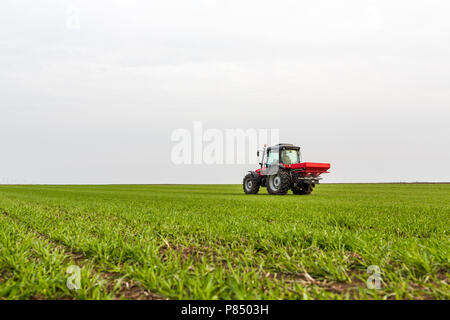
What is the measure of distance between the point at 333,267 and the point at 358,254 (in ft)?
3.08

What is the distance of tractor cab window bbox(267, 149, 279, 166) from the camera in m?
20.1

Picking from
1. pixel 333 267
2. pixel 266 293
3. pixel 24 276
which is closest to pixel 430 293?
pixel 333 267

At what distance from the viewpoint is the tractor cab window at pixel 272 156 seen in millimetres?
20081

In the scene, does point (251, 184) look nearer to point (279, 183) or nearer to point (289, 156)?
point (279, 183)

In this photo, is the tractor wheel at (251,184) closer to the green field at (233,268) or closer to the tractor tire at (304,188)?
the tractor tire at (304,188)

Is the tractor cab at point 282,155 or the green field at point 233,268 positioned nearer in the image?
the green field at point 233,268

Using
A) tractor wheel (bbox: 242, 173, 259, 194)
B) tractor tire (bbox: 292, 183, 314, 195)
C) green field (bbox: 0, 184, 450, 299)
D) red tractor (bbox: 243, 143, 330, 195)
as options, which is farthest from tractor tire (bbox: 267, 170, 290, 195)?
green field (bbox: 0, 184, 450, 299)

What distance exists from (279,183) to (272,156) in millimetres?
1993

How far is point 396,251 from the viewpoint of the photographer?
3.80 metres

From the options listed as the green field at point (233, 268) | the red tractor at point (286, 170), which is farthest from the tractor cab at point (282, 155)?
the green field at point (233, 268)
